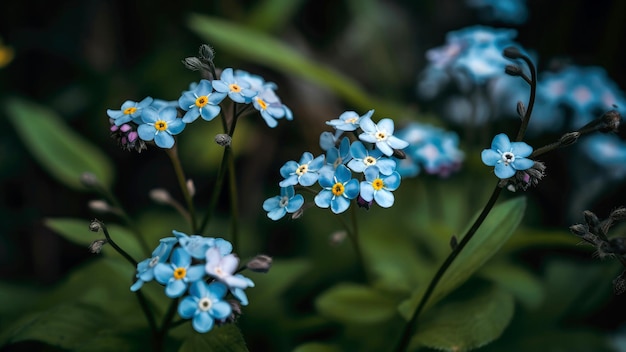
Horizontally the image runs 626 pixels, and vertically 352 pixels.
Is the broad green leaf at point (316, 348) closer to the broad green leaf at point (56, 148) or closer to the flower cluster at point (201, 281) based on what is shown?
the flower cluster at point (201, 281)

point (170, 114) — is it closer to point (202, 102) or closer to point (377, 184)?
point (202, 102)

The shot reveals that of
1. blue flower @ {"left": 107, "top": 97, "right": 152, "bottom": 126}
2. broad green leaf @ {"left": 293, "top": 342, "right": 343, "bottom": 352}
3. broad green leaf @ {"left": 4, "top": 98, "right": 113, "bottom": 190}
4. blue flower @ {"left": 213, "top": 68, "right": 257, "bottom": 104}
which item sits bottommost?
broad green leaf @ {"left": 4, "top": 98, "right": 113, "bottom": 190}

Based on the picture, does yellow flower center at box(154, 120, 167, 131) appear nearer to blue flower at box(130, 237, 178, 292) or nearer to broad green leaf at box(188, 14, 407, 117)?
blue flower at box(130, 237, 178, 292)

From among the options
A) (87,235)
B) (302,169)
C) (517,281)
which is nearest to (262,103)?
(302,169)

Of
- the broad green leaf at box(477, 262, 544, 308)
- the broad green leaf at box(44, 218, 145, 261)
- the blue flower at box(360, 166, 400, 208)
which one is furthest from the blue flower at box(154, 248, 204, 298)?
the broad green leaf at box(477, 262, 544, 308)

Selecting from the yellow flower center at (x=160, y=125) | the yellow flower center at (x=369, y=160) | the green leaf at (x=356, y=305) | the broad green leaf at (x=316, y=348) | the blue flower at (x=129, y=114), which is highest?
the yellow flower center at (x=369, y=160)

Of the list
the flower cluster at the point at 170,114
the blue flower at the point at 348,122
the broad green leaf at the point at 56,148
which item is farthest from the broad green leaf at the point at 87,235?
the blue flower at the point at 348,122
